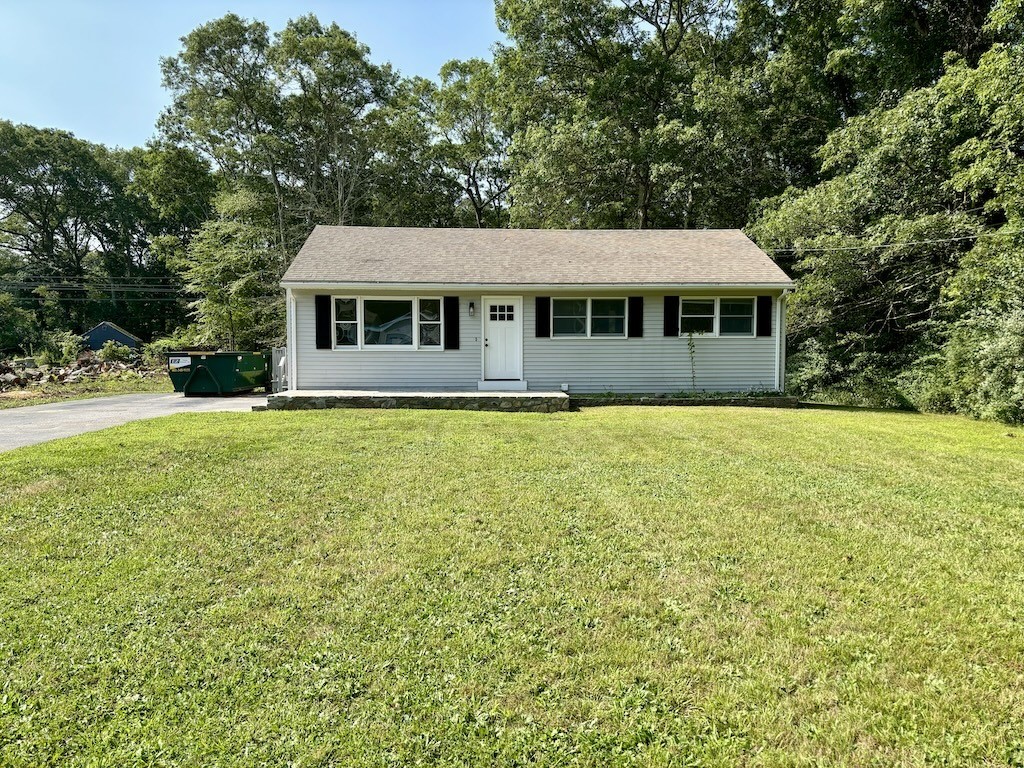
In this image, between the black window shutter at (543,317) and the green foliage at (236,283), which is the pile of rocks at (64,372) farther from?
the black window shutter at (543,317)

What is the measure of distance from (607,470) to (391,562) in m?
2.83

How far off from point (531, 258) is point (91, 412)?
9510 mm

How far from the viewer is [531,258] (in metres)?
13.1

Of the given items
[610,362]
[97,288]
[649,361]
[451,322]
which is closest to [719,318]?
[649,361]

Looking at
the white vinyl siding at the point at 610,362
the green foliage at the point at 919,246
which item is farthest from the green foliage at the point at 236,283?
the green foliage at the point at 919,246

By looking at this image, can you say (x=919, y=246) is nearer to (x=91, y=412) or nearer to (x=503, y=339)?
(x=503, y=339)

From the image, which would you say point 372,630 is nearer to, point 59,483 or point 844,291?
point 59,483

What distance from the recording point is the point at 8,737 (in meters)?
1.88

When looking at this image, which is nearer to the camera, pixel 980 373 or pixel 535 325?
pixel 980 373

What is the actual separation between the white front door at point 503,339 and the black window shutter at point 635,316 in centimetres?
247

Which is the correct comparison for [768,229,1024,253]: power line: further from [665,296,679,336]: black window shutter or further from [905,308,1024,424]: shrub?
[665,296,679,336]: black window shutter

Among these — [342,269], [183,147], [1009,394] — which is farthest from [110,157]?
[1009,394]

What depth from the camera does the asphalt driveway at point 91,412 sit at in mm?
7539

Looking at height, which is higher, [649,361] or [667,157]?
[667,157]
